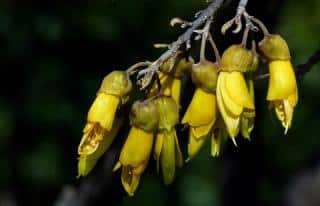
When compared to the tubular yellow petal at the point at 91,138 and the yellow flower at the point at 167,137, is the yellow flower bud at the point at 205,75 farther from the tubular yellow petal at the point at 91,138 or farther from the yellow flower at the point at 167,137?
the tubular yellow petal at the point at 91,138

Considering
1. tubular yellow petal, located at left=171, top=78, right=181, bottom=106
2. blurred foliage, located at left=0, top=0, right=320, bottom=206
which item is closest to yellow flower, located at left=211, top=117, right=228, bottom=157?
tubular yellow petal, located at left=171, top=78, right=181, bottom=106

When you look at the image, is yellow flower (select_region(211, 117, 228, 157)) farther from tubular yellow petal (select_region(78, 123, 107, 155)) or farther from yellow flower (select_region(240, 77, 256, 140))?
tubular yellow petal (select_region(78, 123, 107, 155))

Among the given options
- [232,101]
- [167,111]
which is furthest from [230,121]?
[167,111]

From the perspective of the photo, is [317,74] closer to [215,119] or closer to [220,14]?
[220,14]

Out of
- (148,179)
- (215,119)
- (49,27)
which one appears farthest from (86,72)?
(215,119)

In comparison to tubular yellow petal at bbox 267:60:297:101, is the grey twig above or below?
above

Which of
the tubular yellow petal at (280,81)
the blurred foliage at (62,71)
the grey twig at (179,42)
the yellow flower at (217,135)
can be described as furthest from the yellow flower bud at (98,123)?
the blurred foliage at (62,71)
